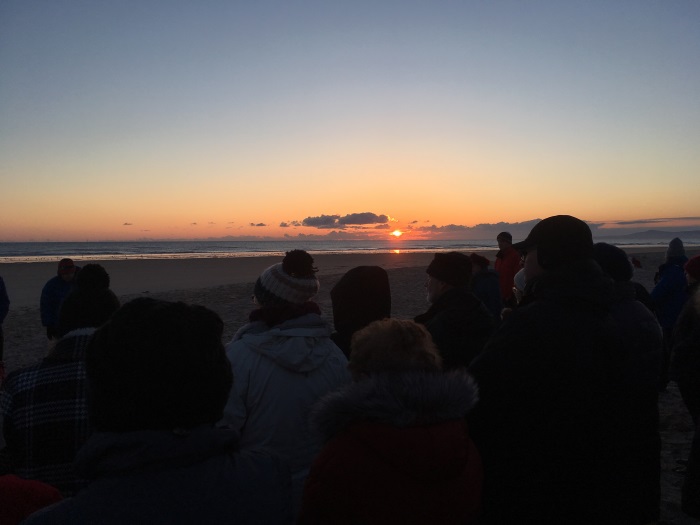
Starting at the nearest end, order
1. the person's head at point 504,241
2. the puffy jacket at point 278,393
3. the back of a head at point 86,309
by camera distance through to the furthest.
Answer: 1. the puffy jacket at point 278,393
2. the back of a head at point 86,309
3. the person's head at point 504,241

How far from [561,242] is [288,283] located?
5.03 feet

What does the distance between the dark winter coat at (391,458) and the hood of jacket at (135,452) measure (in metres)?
0.54

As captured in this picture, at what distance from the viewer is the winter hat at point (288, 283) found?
3.01 metres

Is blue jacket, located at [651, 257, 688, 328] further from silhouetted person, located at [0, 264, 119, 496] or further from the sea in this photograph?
the sea

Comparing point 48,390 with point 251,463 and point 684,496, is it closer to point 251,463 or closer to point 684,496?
point 251,463

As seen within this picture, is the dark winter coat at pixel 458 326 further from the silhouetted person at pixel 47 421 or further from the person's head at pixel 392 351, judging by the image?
the silhouetted person at pixel 47 421

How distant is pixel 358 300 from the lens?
383 cm

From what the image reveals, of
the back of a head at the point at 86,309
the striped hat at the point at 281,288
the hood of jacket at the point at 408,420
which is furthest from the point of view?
the striped hat at the point at 281,288

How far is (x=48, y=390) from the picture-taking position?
2.20 m

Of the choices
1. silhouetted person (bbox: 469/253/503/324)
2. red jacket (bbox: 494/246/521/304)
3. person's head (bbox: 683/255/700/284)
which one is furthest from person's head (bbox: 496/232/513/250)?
person's head (bbox: 683/255/700/284)

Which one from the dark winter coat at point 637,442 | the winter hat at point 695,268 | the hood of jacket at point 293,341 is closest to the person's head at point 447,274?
the hood of jacket at point 293,341

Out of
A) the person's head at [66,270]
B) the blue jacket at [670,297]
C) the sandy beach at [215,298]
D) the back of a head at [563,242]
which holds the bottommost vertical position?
the sandy beach at [215,298]

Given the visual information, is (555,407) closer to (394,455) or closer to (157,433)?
(394,455)

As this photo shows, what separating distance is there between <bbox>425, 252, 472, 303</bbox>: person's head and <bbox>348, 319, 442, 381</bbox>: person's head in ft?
5.39
